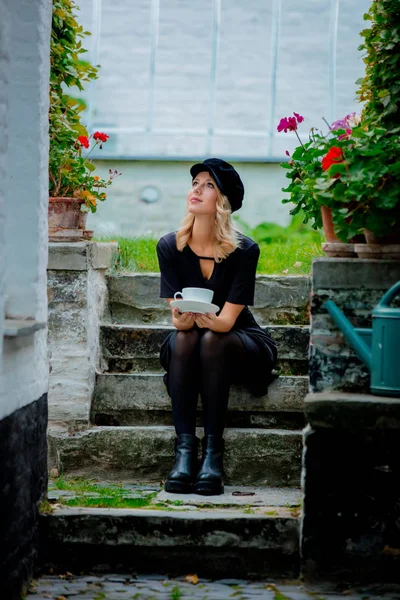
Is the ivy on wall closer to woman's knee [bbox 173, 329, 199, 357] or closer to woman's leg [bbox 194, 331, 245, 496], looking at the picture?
woman's knee [bbox 173, 329, 199, 357]

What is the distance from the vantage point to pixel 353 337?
10.5 ft

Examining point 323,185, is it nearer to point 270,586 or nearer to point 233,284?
point 233,284

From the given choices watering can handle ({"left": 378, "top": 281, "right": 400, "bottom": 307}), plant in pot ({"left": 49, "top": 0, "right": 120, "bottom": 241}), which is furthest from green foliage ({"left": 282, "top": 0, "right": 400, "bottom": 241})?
plant in pot ({"left": 49, "top": 0, "right": 120, "bottom": 241})

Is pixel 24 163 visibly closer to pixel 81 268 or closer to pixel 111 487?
pixel 81 268

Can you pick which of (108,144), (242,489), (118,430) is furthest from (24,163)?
(108,144)

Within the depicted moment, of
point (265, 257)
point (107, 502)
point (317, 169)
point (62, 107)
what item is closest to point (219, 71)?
point (265, 257)

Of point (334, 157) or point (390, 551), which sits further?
point (334, 157)

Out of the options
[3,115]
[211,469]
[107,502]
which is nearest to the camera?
[3,115]

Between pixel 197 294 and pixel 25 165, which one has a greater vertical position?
pixel 25 165

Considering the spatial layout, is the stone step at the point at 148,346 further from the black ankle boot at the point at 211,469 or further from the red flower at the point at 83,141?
the red flower at the point at 83,141

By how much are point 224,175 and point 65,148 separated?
3.24 ft

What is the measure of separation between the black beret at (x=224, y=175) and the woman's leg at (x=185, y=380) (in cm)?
73

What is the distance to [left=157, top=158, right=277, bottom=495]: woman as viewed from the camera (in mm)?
3918

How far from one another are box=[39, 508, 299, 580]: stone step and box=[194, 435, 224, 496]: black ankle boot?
18.8 inches
